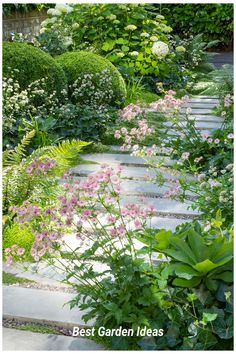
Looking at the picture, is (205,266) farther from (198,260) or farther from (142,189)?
(142,189)

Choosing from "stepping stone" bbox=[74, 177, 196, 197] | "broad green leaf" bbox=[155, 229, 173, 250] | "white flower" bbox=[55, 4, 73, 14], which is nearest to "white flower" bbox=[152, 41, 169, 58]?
"white flower" bbox=[55, 4, 73, 14]

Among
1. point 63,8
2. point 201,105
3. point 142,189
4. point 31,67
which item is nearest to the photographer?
point 142,189

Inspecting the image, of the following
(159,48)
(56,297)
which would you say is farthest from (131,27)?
(56,297)

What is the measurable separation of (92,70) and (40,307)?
4210mm

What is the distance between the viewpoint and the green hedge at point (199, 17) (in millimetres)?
14277

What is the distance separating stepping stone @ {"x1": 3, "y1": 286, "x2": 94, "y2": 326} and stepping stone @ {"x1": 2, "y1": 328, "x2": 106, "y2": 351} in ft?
0.33

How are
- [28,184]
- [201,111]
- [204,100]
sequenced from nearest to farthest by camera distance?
1. [28,184]
2. [201,111]
3. [204,100]

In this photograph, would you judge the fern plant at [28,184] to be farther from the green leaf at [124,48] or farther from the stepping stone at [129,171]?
the green leaf at [124,48]

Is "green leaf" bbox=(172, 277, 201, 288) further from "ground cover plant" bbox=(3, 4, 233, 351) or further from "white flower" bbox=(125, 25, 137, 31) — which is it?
"white flower" bbox=(125, 25, 137, 31)

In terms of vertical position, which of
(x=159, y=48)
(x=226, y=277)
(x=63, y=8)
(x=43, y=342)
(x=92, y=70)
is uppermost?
(x=63, y=8)

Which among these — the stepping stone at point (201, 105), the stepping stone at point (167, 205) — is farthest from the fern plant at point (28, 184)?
the stepping stone at point (201, 105)

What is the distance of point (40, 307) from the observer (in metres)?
3.00

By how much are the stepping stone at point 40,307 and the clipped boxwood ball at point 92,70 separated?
378 cm

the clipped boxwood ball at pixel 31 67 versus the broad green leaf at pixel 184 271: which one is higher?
the clipped boxwood ball at pixel 31 67
